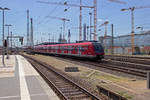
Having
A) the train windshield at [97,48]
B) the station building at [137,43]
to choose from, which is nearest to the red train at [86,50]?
the train windshield at [97,48]

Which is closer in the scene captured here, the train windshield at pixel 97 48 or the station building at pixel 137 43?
the train windshield at pixel 97 48

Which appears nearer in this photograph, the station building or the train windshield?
the train windshield

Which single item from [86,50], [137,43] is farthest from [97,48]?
[137,43]

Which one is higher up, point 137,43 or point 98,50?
point 137,43

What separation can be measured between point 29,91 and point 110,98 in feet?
13.0

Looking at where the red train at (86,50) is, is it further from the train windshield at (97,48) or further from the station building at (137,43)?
the station building at (137,43)

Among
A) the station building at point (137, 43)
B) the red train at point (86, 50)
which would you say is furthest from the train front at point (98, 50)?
the station building at point (137, 43)

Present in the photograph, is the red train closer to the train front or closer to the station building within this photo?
the train front

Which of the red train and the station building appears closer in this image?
the red train

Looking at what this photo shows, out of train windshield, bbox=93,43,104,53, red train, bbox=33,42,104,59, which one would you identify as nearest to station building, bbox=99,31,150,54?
red train, bbox=33,42,104,59

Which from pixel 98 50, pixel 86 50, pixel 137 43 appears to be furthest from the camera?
pixel 137 43

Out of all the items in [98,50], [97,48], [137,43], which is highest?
[137,43]

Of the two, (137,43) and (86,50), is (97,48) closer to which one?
(86,50)

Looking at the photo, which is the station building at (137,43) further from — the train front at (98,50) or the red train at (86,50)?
the train front at (98,50)
